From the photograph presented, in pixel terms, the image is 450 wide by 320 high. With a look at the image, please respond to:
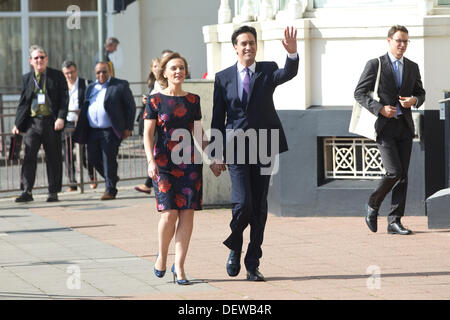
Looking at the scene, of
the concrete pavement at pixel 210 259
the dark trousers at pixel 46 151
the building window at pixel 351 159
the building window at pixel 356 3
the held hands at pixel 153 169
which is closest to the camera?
the concrete pavement at pixel 210 259

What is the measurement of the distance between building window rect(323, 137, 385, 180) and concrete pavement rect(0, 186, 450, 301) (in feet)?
1.79

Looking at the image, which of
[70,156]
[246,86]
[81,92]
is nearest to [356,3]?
[246,86]

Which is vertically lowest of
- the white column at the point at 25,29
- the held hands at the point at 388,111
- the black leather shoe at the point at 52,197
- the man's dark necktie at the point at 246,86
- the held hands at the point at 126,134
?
the black leather shoe at the point at 52,197

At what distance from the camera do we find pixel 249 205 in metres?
8.47

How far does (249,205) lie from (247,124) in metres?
0.62

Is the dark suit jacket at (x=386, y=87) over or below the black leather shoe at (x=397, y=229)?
over

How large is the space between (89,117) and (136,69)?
10.1 meters

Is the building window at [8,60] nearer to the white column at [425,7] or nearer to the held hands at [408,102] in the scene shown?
the white column at [425,7]

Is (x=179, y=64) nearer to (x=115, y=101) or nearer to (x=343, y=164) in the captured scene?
(x=343, y=164)

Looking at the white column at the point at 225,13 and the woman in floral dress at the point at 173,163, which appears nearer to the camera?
the woman in floral dress at the point at 173,163

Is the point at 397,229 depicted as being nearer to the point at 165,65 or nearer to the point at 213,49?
the point at 165,65

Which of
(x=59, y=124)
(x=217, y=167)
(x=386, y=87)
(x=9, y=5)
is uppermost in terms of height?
(x=9, y=5)

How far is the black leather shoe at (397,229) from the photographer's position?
10.6 metres

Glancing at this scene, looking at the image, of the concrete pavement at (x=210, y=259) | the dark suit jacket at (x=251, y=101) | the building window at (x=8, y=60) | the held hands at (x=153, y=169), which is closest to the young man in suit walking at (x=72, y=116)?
the concrete pavement at (x=210, y=259)
